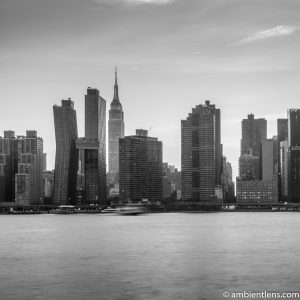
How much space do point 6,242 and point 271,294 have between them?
68.4 metres

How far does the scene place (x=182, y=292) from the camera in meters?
56.8

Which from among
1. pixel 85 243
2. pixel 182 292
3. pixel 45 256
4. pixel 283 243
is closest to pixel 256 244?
pixel 283 243

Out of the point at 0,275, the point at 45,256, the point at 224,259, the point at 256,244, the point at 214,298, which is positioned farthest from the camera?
the point at 256,244

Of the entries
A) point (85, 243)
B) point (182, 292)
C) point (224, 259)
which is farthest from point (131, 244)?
point (182, 292)

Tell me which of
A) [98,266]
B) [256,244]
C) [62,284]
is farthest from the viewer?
[256,244]

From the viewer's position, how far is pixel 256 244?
348ft

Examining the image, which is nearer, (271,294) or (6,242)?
(271,294)

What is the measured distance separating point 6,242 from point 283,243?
162 ft

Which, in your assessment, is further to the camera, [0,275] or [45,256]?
[45,256]

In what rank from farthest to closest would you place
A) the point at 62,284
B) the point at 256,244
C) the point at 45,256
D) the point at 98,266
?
the point at 256,244, the point at 45,256, the point at 98,266, the point at 62,284

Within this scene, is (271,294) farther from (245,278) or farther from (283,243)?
(283,243)

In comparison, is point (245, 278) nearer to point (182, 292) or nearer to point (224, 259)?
point (182, 292)

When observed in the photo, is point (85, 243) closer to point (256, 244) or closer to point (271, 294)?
point (256, 244)

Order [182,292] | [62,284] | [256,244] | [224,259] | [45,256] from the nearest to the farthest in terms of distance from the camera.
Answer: [182,292]
[62,284]
[224,259]
[45,256]
[256,244]
